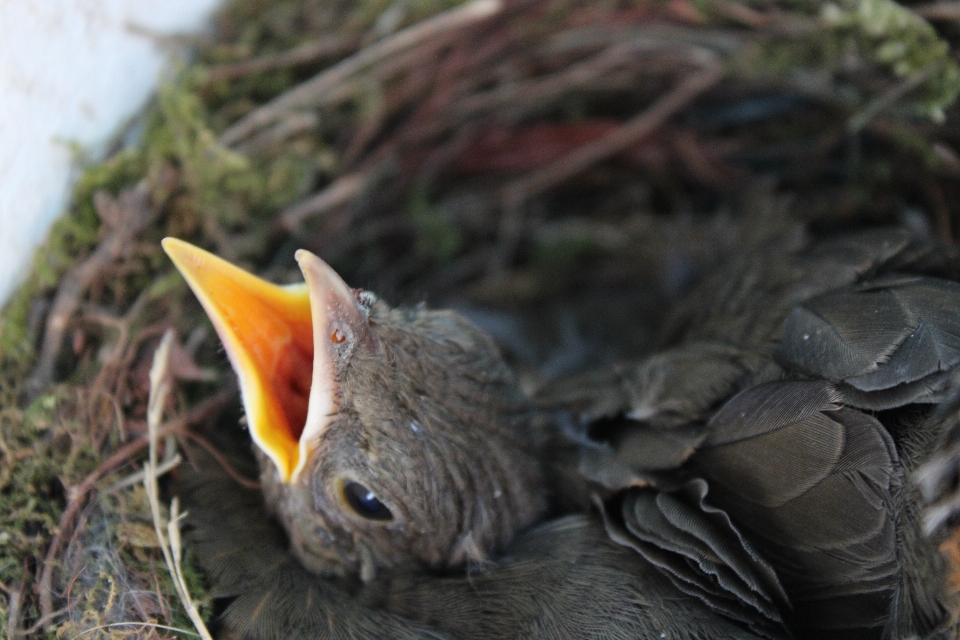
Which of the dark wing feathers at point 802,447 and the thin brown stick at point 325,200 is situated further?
the thin brown stick at point 325,200

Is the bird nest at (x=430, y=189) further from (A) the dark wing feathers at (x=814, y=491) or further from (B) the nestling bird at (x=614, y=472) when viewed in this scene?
(A) the dark wing feathers at (x=814, y=491)

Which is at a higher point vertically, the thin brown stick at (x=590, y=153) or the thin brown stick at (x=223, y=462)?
the thin brown stick at (x=223, y=462)

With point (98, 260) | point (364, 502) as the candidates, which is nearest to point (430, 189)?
point (98, 260)

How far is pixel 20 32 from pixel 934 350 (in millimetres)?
1552

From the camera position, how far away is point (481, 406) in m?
1.53

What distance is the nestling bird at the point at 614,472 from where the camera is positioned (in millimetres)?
1247

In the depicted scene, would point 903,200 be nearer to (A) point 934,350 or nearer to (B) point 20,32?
(A) point 934,350

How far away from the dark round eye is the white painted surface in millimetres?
717

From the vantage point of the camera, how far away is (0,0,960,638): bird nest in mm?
1410

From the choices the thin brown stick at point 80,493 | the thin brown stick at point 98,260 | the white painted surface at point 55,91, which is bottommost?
the thin brown stick at point 80,493

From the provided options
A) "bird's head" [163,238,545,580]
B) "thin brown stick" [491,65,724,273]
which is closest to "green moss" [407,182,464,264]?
"thin brown stick" [491,65,724,273]

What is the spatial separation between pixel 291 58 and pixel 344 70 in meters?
0.13

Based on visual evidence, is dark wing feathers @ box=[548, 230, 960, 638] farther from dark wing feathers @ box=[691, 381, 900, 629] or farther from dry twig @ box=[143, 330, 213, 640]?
dry twig @ box=[143, 330, 213, 640]

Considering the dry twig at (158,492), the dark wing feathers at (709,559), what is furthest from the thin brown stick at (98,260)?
the dark wing feathers at (709,559)
